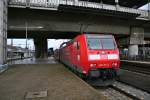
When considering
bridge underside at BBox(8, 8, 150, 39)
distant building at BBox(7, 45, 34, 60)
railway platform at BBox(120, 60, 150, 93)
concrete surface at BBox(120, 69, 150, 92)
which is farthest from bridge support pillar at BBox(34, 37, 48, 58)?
concrete surface at BBox(120, 69, 150, 92)

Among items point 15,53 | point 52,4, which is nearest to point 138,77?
point 52,4

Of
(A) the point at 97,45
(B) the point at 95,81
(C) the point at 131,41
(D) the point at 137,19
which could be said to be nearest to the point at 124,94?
(B) the point at 95,81

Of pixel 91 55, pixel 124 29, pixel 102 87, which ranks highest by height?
pixel 124 29

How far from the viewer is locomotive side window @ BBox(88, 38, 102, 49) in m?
13.4

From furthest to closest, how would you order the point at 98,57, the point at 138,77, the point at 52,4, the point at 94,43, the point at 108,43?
the point at 52,4 < the point at 138,77 < the point at 108,43 < the point at 94,43 < the point at 98,57

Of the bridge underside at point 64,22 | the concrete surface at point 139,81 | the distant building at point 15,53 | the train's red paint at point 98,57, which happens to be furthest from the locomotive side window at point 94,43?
the distant building at point 15,53

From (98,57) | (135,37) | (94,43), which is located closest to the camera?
(98,57)

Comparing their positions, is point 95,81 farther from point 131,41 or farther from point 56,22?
point 131,41

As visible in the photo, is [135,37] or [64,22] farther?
[135,37]

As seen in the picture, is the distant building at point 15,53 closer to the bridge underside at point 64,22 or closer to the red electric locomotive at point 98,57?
the bridge underside at point 64,22

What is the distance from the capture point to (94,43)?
13.6m

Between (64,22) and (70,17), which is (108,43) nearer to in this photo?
(64,22)

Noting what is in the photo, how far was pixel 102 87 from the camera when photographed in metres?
13.4

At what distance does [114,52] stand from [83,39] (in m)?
1.98
